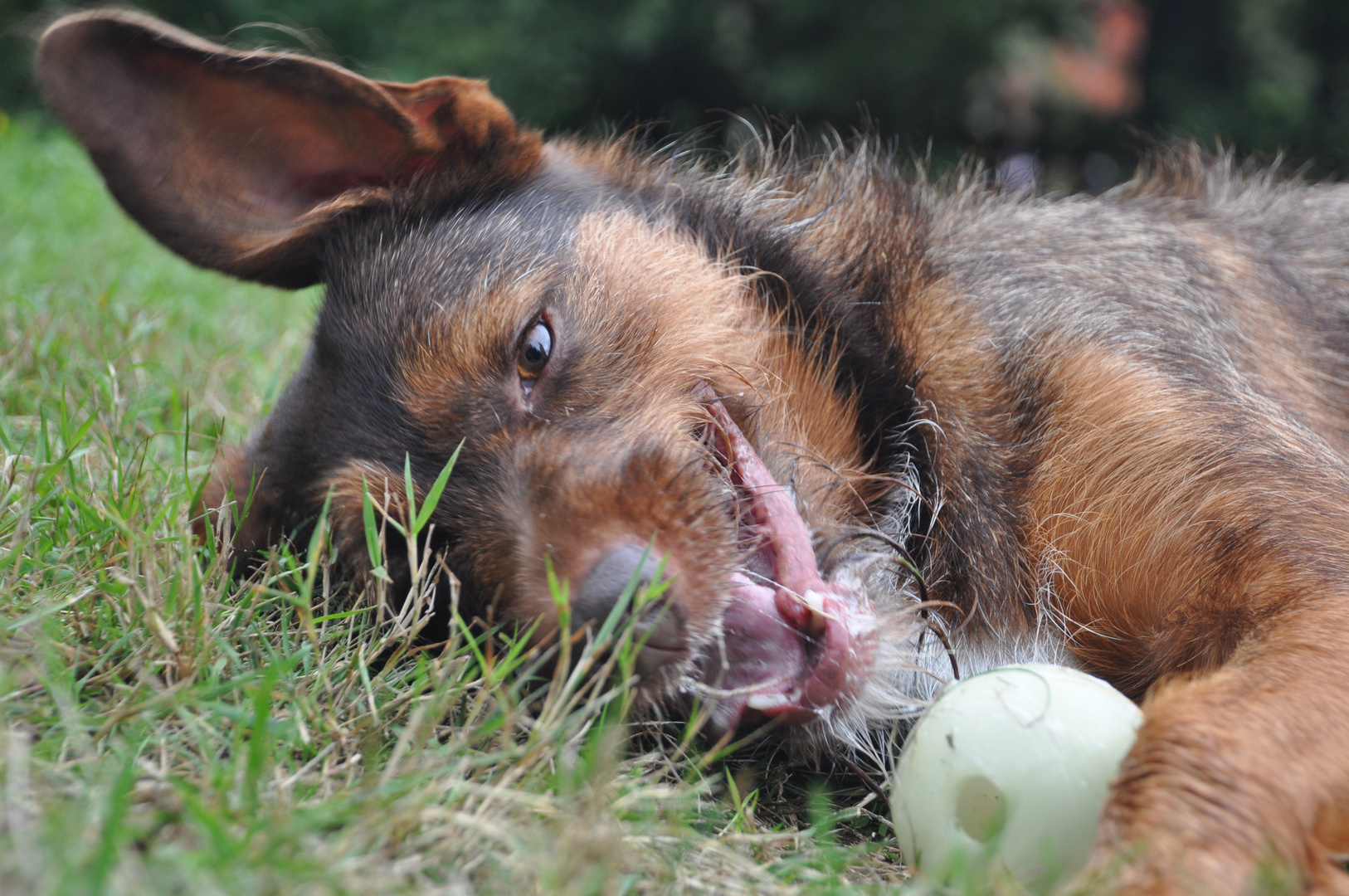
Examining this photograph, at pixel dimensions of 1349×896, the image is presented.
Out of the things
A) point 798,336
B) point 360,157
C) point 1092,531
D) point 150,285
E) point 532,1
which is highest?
point 532,1

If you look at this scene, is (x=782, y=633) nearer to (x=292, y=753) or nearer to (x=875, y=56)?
(x=292, y=753)

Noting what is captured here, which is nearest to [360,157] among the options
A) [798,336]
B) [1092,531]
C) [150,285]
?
[798,336]

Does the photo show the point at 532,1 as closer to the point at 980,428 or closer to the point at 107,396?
the point at 107,396

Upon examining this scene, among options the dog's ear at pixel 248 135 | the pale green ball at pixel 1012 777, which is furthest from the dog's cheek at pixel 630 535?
the dog's ear at pixel 248 135

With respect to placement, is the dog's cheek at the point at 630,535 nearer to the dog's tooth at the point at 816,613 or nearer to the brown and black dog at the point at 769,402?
the brown and black dog at the point at 769,402

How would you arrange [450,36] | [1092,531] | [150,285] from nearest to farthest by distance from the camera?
[1092,531] < [150,285] < [450,36]

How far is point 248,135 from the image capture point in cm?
326

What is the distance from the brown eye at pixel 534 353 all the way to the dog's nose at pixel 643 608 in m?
0.66

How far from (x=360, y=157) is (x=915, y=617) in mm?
2117

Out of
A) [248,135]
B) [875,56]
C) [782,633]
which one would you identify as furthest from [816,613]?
[875,56]

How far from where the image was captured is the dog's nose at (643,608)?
2.36 meters

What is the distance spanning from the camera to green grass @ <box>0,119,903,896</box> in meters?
1.68

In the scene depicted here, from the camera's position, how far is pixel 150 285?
6.24 m

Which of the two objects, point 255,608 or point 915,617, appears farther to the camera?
point 915,617
